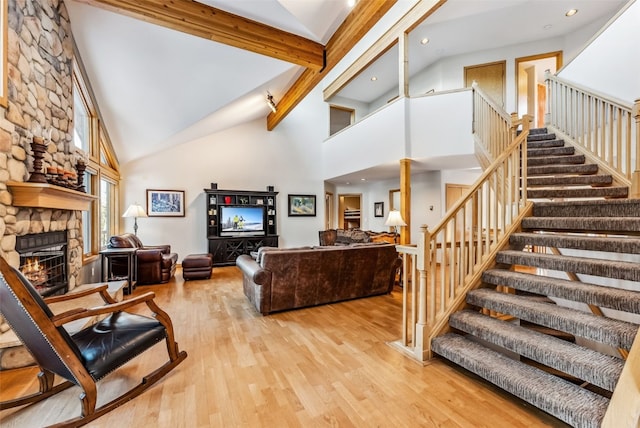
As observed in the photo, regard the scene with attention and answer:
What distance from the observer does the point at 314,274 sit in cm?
357

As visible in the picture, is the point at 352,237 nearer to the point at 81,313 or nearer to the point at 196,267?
the point at 196,267

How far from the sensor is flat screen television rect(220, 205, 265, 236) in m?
6.96

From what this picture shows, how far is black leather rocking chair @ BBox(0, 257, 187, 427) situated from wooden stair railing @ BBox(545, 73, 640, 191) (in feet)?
16.1

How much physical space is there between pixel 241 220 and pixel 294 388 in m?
5.64

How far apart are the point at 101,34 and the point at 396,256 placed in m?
4.98

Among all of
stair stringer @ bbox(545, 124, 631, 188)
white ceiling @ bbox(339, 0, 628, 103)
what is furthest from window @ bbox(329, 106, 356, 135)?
stair stringer @ bbox(545, 124, 631, 188)

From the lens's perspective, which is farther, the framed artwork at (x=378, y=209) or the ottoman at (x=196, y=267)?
the framed artwork at (x=378, y=209)

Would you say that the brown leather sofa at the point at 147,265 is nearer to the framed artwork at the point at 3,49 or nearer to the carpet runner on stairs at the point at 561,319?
the framed artwork at the point at 3,49

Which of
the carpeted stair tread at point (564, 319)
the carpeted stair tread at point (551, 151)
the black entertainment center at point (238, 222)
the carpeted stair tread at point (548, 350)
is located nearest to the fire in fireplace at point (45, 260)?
the black entertainment center at point (238, 222)

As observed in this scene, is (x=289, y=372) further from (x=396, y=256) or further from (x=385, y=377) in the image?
(x=396, y=256)

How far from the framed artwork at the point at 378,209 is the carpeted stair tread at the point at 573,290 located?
588cm

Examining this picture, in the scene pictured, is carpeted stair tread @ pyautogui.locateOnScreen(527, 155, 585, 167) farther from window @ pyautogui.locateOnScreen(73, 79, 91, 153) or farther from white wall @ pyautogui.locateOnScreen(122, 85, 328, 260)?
window @ pyautogui.locateOnScreen(73, 79, 91, 153)

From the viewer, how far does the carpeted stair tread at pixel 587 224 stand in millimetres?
2223

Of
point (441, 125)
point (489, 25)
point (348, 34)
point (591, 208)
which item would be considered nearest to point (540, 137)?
point (441, 125)
